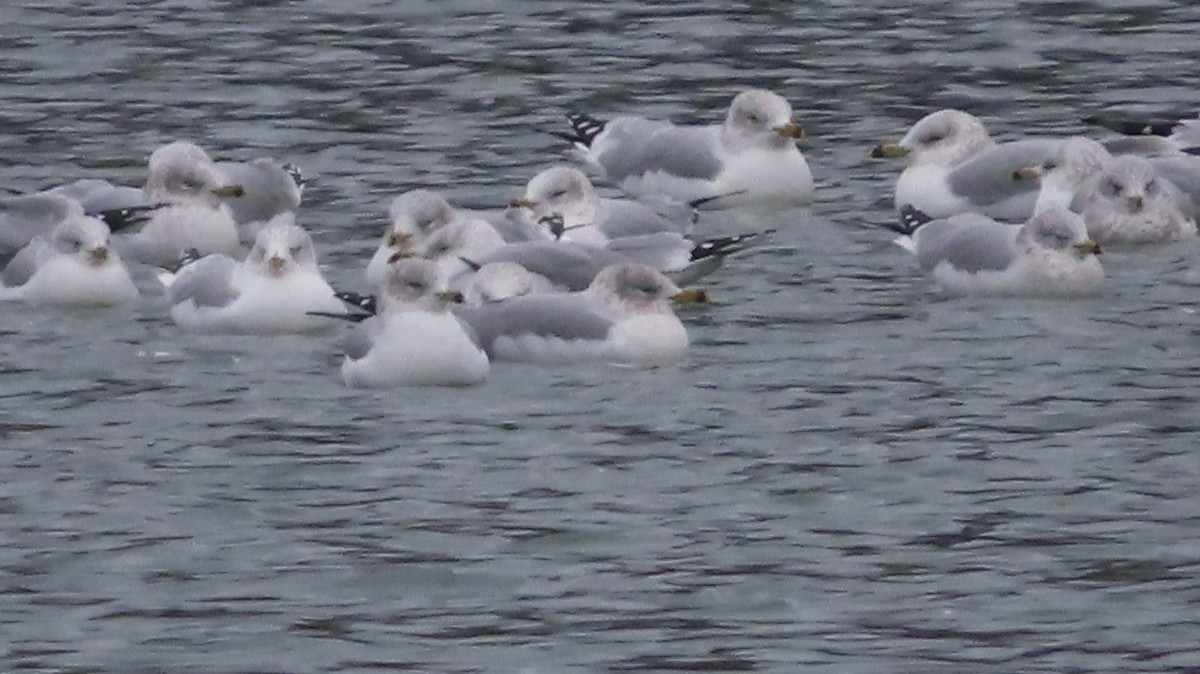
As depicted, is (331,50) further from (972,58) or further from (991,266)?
(991,266)

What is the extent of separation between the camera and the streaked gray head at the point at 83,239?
17.6 meters

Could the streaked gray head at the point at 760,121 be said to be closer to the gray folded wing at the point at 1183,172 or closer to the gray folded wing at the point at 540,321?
the gray folded wing at the point at 1183,172

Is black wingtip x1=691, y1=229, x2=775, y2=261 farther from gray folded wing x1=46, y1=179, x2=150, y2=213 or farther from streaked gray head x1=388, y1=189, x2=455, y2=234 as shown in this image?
gray folded wing x1=46, y1=179, x2=150, y2=213

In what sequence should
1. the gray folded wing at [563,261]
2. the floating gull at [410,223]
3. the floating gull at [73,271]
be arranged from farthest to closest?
the floating gull at [410,223] < the floating gull at [73,271] < the gray folded wing at [563,261]

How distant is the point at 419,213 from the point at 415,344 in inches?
110

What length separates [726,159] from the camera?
20.8 meters

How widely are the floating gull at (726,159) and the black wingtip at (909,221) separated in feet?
4.90

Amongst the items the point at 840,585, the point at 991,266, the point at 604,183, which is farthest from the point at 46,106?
the point at 840,585

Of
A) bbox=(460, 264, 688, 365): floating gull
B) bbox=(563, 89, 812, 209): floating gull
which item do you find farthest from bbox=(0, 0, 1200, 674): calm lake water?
bbox=(563, 89, 812, 209): floating gull

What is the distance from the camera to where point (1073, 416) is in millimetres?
14852

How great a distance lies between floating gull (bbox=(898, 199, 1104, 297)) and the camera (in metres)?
17.4

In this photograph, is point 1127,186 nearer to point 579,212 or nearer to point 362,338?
point 579,212

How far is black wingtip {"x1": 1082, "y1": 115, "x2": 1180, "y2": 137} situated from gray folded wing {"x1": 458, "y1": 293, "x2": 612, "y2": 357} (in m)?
6.02

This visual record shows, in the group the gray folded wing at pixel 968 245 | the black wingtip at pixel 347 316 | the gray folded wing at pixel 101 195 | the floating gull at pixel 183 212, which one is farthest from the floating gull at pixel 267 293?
the gray folded wing at pixel 968 245
